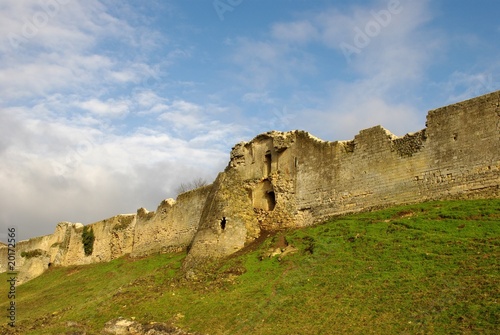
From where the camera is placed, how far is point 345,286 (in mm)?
15406

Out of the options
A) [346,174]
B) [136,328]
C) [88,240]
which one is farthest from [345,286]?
[88,240]

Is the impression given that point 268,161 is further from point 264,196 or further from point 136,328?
point 136,328

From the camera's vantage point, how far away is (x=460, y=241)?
1578cm

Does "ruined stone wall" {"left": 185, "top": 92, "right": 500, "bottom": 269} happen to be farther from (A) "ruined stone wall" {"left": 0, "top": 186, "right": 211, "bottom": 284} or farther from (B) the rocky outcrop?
(B) the rocky outcrop

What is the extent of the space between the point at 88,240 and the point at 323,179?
22.3 m

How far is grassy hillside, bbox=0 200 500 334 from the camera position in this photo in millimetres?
12898

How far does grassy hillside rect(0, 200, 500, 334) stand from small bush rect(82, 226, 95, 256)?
14.9 metres

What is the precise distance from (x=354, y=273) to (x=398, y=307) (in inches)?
115

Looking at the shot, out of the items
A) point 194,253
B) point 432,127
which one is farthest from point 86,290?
point 432,127

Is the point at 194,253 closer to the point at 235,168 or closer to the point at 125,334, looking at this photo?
the point at 235,168

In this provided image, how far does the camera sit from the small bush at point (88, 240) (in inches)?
1545

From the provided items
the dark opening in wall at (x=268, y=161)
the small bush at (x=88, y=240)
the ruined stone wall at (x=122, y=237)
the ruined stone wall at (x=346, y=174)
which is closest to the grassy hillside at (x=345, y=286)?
the ruined stone wall at (x=346, y=174)

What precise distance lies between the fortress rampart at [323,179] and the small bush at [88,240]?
665 cm

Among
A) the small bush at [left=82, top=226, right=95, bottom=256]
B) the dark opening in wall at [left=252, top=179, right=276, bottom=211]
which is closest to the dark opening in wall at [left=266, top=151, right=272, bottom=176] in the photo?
the dark opening in wall at [left=252, top=179, right=276, bottom=211]
